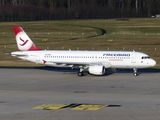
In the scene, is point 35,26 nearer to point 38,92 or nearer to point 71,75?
point 71,75

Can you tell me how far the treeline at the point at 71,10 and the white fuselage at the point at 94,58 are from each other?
343 ft

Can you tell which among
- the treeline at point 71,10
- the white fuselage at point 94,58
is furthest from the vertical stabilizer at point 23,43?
the treeline at point 71,10

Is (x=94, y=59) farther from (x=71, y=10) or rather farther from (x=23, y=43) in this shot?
(x=71, y=10)

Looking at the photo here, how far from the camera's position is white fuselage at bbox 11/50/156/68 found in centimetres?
5150

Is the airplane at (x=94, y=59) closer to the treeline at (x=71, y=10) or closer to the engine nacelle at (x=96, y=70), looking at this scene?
the engine nacelle at (x=96, y=70)

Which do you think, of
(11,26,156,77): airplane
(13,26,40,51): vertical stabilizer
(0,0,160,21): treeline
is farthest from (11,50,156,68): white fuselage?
(0,0,160,21): treeline

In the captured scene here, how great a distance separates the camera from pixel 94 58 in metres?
52.6

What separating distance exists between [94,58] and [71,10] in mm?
121491

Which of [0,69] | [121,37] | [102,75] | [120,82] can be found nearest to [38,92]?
[120,82]

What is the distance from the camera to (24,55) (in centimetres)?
5509

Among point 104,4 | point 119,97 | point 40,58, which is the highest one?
point 104,4

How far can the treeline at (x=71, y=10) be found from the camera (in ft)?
521

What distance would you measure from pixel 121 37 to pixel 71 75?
5643 cm

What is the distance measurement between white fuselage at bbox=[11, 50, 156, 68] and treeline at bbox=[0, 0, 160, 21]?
343ft
